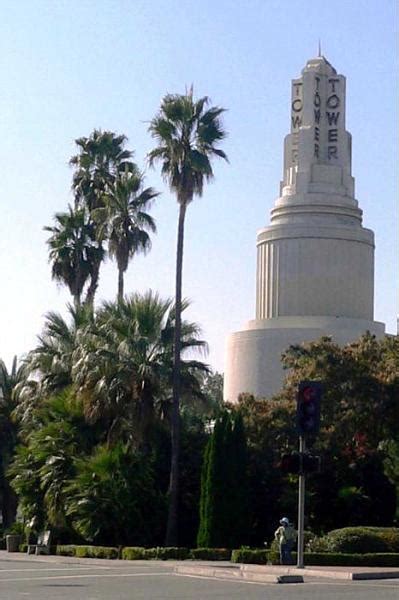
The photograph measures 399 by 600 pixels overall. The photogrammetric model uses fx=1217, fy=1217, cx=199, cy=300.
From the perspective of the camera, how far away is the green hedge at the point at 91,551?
38.4 meters

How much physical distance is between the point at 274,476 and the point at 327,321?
57.9 feet

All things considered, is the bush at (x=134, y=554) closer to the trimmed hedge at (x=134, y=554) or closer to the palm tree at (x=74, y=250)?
the trimmed hedge at (x=134, y=554)

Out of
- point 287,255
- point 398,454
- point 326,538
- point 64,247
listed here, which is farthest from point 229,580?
point 287,255

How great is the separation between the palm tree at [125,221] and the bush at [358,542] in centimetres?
1906

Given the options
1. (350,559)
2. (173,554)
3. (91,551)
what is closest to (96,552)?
(91,551)

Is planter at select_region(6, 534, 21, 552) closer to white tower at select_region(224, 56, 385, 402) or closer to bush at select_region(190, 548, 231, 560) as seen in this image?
bush at select_region(190, 548, 231, 560)

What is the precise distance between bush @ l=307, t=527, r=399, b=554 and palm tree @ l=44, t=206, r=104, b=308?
78.4 ft

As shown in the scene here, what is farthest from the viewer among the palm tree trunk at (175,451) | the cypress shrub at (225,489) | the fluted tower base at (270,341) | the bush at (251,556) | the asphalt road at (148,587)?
the fluted tower base at (270,341)

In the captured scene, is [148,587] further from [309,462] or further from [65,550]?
[65,550]

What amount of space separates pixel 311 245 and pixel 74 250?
503 inches

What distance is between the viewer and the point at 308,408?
28172 mm

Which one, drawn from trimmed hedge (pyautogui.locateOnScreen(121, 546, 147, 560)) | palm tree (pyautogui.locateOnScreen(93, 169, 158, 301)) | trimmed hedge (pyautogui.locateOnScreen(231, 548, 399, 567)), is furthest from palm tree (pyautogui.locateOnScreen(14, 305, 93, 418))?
trimmed hedge (pyautogui.locateOnScreen(231, 548, 399, 567))

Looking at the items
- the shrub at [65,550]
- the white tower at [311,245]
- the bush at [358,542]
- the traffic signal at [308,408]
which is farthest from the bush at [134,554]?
the white tower at [311,245]

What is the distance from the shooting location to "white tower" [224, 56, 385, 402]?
59.9m
